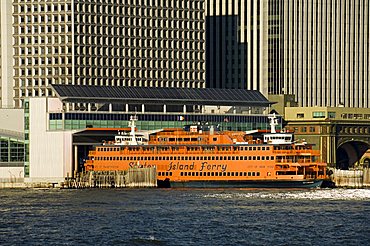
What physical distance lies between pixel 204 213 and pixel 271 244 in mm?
35203

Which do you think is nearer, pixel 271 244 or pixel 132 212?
pixel 271 244

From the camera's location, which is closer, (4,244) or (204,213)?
(4,244)

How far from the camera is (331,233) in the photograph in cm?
17225

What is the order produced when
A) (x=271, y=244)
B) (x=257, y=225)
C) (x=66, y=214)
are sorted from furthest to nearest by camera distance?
(x=66, y=214) → (x=257, y=225) → (x=271, y=244)

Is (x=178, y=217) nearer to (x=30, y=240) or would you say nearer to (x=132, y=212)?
(x=132, y=212)

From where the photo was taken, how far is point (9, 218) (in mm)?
191375

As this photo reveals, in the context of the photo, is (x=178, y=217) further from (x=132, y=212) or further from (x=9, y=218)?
(x=9, y=218)

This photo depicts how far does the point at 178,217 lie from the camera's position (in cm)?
19100

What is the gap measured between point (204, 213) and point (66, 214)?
1827cm

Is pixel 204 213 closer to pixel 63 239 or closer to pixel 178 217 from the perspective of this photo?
pixel 178 217

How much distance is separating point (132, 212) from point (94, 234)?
91.0 ft

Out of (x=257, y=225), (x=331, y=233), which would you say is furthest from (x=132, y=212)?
(x=331, y=233)

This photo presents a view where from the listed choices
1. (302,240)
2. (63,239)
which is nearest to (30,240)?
(63,239)

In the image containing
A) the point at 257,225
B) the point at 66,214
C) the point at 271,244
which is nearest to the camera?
the point at 271,244
